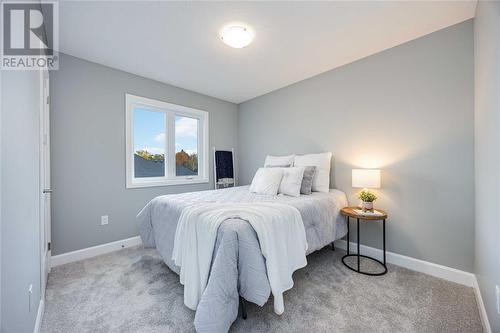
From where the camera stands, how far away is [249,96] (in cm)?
395

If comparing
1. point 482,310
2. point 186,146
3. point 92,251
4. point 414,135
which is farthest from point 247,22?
point 92,251

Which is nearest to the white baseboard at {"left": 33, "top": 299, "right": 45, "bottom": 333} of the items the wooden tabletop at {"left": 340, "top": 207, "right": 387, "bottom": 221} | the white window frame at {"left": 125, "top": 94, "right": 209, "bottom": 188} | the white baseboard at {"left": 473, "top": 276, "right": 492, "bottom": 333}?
the white window frame at {"left": 125, "top": 94, "right": 209, "bottom": 188}

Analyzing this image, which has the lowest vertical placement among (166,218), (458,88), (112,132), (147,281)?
(147,281)

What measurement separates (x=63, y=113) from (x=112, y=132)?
1.71ft

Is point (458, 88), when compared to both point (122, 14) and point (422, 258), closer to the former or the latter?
point (422, 258)

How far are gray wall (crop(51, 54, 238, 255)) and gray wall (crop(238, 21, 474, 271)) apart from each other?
112 inches

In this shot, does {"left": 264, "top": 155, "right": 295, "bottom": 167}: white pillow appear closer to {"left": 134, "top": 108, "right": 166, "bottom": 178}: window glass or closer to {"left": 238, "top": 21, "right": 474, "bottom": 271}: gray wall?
{"left": 238, "top": 21, "right": 474, "bottom": 271}: gray wall

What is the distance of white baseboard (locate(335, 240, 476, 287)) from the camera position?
1.90 metres

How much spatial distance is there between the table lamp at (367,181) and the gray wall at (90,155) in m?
2.85

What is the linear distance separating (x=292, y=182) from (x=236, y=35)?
1.69 meters

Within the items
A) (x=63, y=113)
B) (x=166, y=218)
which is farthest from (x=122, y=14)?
(x=166, y=218)

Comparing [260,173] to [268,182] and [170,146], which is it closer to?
[268,182]

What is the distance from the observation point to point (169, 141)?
11.2 feet

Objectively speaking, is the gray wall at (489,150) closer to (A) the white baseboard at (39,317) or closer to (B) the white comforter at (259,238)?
(B) the white comforter at (259,238)
